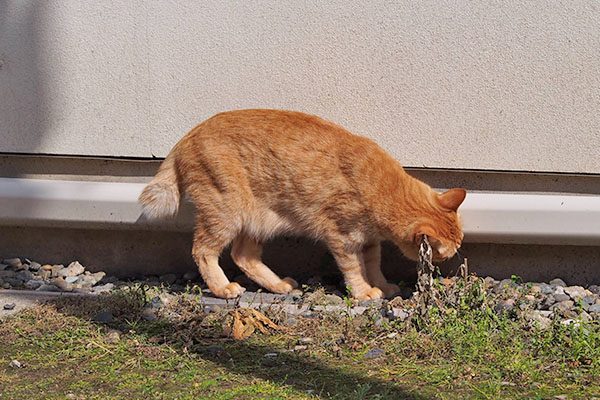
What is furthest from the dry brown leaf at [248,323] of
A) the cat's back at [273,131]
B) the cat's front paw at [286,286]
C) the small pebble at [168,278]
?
the small pebble at [168,278]

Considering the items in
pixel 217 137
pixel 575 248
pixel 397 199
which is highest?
pixel 217 137

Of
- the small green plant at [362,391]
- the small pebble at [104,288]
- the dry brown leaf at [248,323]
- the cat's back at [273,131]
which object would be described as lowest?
the small pebble at [104,288]

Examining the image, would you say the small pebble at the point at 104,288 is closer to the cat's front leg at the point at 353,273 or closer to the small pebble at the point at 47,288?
the small pebble at the point at 47,288

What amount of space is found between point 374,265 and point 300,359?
5.35ft

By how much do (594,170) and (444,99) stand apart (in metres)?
1.15

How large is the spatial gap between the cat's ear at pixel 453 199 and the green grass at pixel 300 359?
82 centimetres

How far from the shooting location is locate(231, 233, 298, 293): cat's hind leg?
203 inches

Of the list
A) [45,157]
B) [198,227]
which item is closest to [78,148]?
[45,157]

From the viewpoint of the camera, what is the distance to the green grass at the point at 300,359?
3240 mm

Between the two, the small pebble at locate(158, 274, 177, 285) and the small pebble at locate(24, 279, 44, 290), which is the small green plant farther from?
the small pebble at locate(24, 279, 44, 290)

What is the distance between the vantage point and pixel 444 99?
4992 millimetres

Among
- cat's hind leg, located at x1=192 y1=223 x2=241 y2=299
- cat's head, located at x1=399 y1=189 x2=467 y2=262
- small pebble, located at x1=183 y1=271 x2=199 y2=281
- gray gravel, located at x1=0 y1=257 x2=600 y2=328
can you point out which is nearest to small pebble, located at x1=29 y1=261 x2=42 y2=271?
gray gravel, located at x1=0 y1=257 x2=600 y2=328

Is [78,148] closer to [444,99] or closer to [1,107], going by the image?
[1,107]

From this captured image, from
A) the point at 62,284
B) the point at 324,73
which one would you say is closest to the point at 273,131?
the point at 324,73
